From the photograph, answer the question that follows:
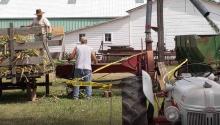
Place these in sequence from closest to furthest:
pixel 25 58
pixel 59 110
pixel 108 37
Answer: pixel 59 110 → pixel 25 58 → pixel 108 37

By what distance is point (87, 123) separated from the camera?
10320mm

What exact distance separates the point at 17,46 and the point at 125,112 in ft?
22.5

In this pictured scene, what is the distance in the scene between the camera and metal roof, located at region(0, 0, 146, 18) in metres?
46.1

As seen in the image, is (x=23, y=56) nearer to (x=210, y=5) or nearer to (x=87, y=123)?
(x=87, y=123)

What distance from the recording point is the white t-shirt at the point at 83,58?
14401 millimetres

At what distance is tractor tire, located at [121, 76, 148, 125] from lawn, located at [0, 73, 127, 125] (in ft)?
8.95

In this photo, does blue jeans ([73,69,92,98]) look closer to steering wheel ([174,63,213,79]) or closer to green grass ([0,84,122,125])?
green grass ([0,84,122,125])

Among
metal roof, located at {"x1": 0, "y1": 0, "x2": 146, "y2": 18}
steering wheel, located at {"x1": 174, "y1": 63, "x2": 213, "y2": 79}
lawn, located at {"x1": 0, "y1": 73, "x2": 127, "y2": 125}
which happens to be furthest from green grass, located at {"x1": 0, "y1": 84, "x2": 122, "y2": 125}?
metal roof, located at {"x1": 0, "y1": 0, "x2": 146, "y2": 18}

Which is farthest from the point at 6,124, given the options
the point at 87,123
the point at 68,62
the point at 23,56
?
the point at 68,62

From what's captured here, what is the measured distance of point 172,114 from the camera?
6.69m

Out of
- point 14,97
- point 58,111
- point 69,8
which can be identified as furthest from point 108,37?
point 58,111

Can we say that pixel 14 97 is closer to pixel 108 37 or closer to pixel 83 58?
pixel 83 58

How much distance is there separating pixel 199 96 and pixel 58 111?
6.09m

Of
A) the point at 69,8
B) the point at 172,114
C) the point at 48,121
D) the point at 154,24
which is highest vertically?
the point at 69,8
